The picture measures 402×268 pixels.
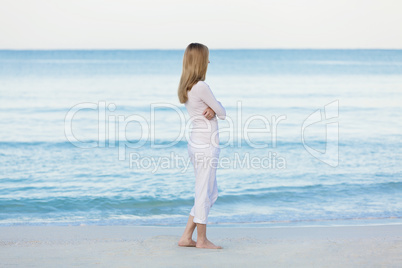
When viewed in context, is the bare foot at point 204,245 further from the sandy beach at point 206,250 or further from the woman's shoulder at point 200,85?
the woman's shoulder at point 200,85

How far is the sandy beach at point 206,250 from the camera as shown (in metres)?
4.39

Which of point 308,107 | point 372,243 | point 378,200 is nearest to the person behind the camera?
point 372,243

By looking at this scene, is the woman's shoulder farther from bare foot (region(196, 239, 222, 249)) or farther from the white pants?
bare foot (region(196, 239, 222, 249))

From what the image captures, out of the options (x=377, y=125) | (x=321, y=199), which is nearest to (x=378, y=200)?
(x=321, y=199)

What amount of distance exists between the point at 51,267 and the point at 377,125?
1425cm

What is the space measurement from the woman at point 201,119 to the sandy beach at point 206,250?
1.55 ft

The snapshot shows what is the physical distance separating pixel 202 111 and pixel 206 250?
1.28m

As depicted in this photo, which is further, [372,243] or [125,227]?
[125,227]

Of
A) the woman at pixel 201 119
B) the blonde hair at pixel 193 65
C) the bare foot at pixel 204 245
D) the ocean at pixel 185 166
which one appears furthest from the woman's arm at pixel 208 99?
the ocean at pixel 185 166

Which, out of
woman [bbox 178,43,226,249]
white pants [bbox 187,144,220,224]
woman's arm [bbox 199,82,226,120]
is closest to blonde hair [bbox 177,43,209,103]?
woman [bbox 178,43,226,249]

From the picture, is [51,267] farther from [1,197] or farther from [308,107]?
[308,107]

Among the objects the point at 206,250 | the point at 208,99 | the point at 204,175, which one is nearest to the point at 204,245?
the point at 206,250

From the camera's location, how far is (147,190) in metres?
8.88

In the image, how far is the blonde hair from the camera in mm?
4430
